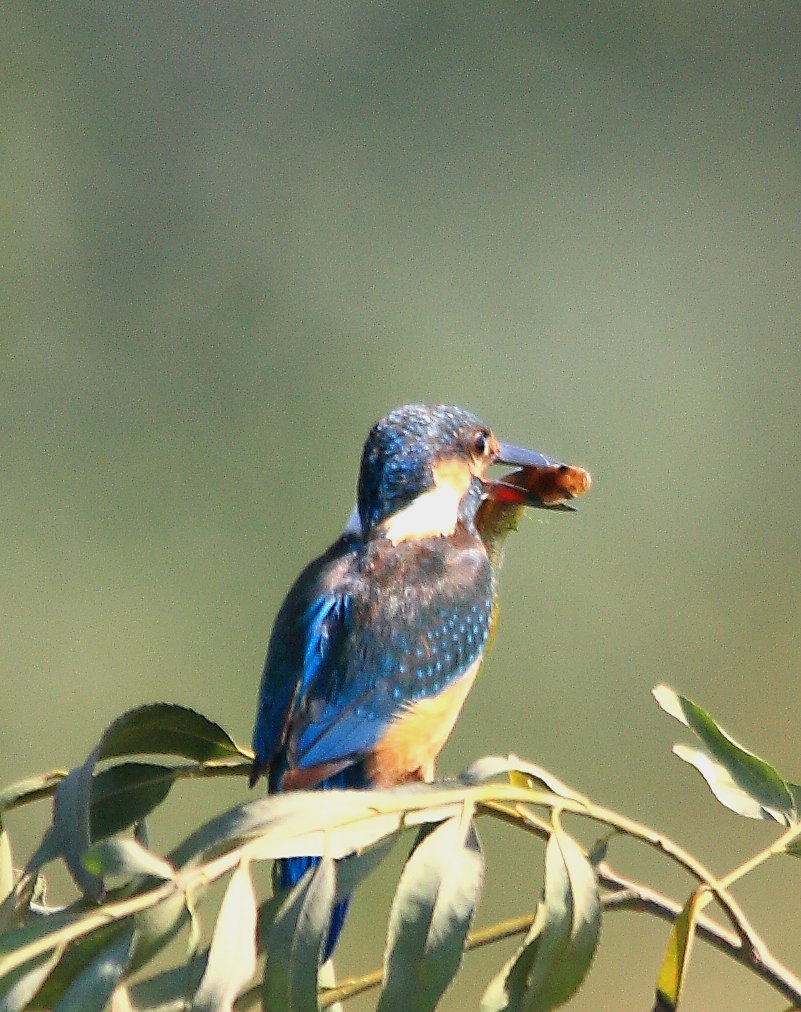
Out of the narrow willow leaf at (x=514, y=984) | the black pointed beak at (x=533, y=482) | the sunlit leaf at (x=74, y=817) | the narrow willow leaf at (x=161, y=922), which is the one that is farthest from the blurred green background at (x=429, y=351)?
the narrow willow leaf at (x=161, y=922)

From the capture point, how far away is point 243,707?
3.83 m

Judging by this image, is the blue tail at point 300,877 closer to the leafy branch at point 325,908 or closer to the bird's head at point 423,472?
the leafy branch at point 325,908

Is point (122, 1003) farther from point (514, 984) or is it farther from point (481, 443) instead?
point (481, 443)

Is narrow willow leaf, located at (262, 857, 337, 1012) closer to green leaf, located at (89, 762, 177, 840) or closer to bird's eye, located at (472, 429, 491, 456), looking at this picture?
green leaf, located at (89, 762, 177, 840)

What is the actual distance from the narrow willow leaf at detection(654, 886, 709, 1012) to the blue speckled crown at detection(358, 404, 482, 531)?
0.88 m

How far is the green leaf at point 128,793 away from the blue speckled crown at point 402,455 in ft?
2.10

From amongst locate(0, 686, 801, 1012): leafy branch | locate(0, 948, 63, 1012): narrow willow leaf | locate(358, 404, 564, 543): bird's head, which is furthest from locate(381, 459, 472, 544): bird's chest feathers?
locate(0, 948, 63, 1012): narrow willow leaf

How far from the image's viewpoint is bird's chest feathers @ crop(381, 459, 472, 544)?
1.76 metres

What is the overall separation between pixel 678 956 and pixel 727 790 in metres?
0.21

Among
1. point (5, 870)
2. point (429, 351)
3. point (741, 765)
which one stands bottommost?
point (5, 870)

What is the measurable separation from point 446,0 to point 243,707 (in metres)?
3.00

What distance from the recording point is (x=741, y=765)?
1.14 meters

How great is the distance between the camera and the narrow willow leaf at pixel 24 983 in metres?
0.81

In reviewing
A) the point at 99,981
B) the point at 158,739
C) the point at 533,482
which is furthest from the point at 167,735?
the point at 533,482
